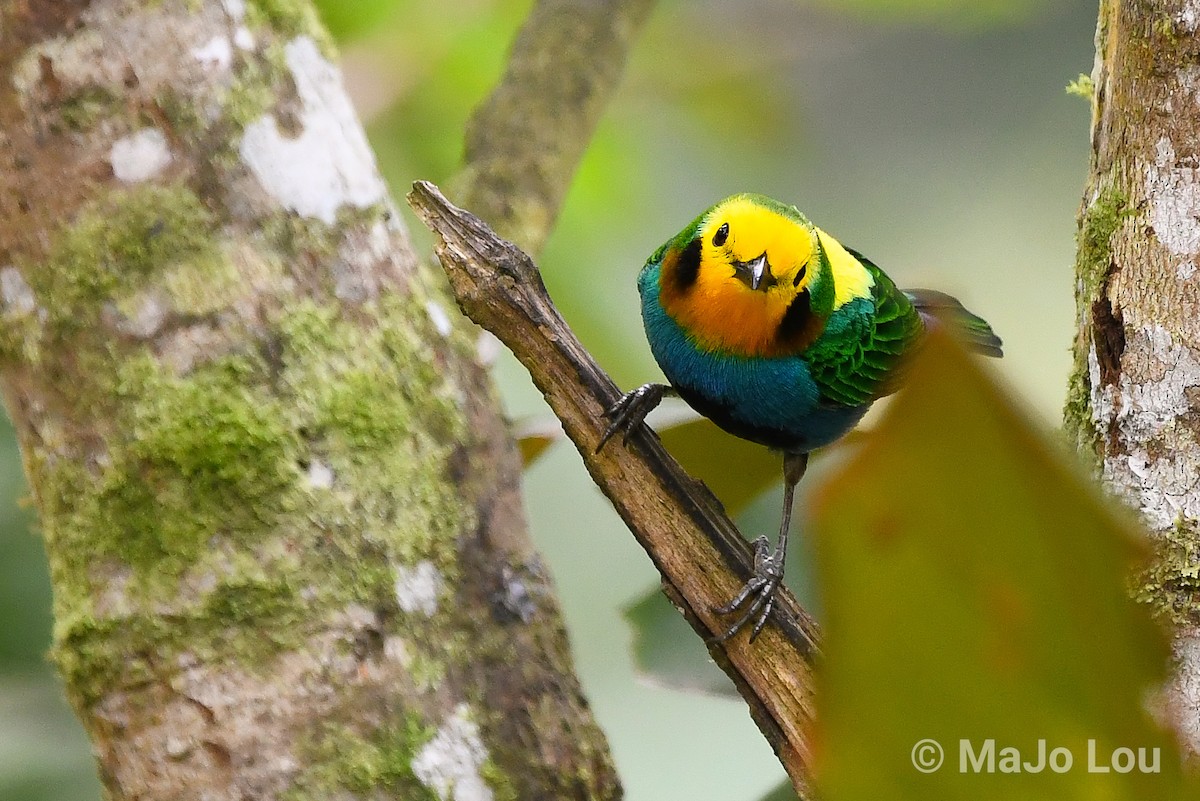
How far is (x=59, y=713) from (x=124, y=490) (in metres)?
0.92

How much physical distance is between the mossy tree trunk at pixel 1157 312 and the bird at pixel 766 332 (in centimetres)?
39

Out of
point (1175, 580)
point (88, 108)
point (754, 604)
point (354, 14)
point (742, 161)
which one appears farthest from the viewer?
point (742, 161)

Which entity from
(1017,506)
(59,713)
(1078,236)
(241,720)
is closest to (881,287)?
(1078,236)

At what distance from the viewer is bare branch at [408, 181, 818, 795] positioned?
114cm

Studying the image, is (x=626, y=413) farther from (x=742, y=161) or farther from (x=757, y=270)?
(x=742, y=161)

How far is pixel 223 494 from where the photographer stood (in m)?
1.27

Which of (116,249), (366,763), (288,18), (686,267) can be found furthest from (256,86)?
(366,763)

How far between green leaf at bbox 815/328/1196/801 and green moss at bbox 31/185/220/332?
3.56ft

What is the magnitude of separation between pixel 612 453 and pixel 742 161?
6.83ft

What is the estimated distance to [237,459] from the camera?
127 cm

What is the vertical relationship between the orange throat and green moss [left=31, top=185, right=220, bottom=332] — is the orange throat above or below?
above

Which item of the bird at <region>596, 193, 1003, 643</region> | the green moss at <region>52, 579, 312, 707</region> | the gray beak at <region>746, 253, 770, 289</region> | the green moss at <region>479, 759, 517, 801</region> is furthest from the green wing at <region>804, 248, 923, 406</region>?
the green moss at <region>52, 579, 312, 707</region>

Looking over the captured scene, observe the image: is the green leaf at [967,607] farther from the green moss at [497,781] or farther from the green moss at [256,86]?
the green moss at [256,86]

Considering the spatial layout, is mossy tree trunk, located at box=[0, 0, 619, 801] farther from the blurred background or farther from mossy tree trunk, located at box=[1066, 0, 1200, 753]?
the blurred background
